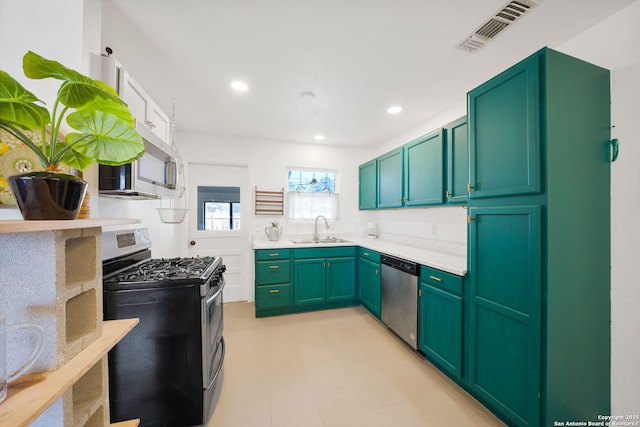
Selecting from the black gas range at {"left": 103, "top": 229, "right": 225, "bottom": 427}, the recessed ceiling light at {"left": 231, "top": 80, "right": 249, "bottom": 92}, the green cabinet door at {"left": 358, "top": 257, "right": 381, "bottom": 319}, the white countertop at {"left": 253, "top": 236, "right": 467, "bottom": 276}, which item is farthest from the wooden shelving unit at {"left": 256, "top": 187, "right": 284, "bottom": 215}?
the black gas range at {"left": 103, "top": 229, "right": 225, "bottom": 427}

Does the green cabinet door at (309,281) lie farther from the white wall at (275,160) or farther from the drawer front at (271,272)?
the white wall at (275,160)

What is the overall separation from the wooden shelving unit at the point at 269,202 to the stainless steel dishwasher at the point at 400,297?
1739mm

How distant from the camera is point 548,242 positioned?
121 centimetres

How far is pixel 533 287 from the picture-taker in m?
1.24

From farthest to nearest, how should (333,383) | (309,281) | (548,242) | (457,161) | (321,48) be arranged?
(309,281) → (457,161) → (333,383) → (321,48) → (548,242)

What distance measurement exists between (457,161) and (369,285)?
5.70 ft

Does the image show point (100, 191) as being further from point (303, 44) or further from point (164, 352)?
point (303, 44)

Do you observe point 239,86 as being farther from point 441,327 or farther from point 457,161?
point 441,327

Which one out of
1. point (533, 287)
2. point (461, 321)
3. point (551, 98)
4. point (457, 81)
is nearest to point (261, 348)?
point (461, 321)

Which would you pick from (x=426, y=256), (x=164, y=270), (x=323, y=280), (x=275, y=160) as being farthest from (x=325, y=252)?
(x=164, y=270)

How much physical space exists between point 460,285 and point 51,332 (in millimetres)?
2064

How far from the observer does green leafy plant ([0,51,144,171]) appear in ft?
1.84

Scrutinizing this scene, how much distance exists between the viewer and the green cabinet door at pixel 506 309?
125cm

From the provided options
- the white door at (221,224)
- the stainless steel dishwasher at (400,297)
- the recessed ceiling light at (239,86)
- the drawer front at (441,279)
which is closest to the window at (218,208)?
the white door at (221,224)
